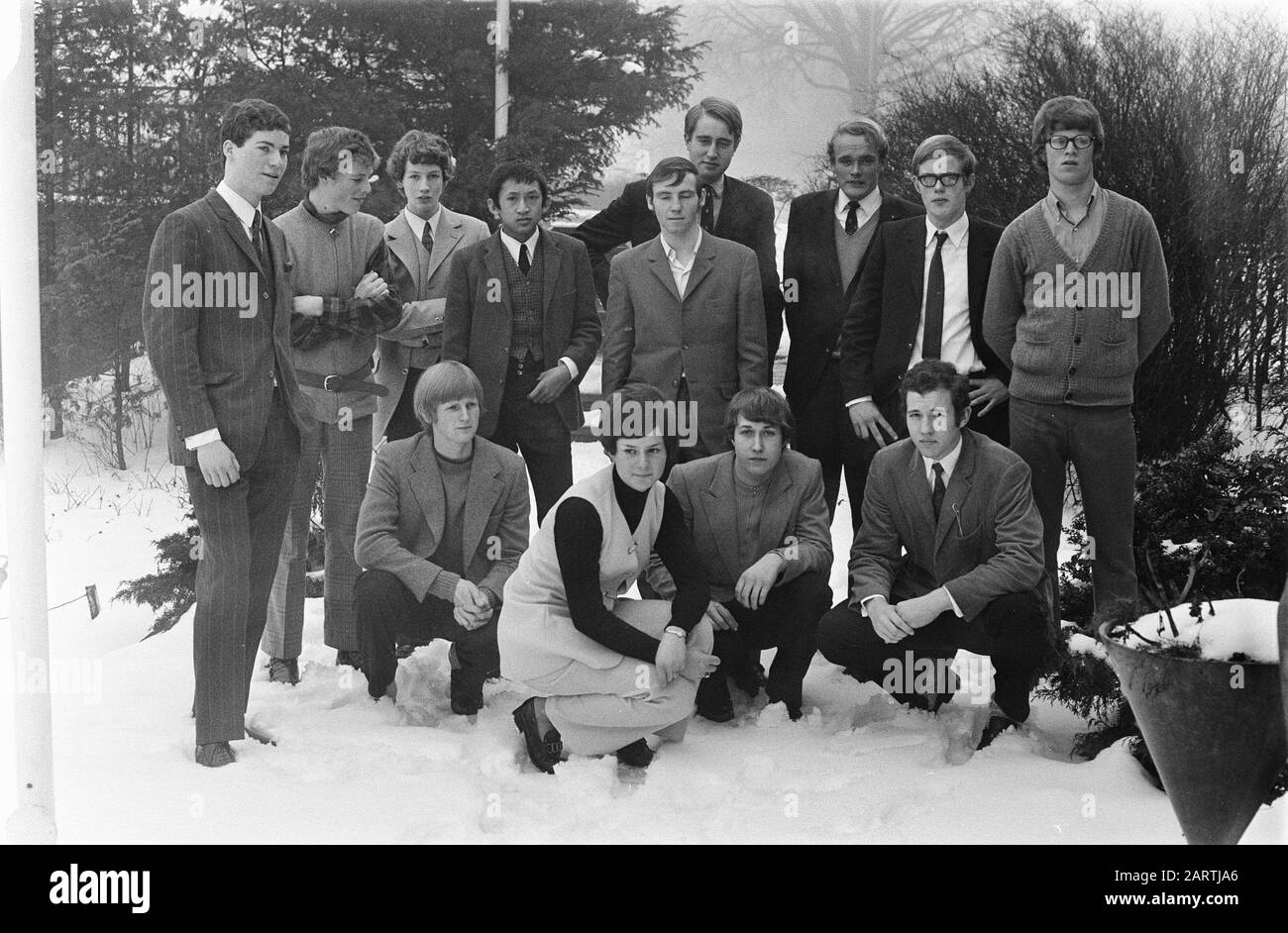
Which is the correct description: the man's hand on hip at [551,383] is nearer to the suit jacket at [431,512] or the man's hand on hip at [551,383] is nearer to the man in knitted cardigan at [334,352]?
the suit jacket at [431,512]

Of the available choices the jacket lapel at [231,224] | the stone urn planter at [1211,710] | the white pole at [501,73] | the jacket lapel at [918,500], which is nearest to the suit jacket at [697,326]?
the jacket lapel at [918,500]

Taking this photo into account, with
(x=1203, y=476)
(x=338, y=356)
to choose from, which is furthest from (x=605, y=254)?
(x=1203, y=476)

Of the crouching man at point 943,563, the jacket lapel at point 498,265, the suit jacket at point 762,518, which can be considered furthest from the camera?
the jacket lapel at point 498,265

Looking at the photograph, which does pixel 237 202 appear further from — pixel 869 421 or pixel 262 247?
pixel 869 421

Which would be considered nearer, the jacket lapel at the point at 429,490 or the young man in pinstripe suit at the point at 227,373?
the young man in pinstripe suit at the point at 227,373

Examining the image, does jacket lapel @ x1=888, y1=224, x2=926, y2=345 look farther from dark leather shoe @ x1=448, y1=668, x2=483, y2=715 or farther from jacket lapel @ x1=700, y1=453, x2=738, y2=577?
dark leather shoe @ x1=448, y1=668, x2=483, y2=715

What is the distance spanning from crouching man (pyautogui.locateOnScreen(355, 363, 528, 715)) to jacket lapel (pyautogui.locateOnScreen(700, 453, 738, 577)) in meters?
0.57

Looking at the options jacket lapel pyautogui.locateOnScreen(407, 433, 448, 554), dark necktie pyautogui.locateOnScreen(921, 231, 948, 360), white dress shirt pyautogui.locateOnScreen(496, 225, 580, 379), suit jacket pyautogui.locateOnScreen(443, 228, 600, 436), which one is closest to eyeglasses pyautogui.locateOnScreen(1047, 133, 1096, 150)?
dark necktie pyautogui.locateOnScreen(921, 231, 948, 360)

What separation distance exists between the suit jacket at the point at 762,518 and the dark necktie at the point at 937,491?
A: 0.32 meters

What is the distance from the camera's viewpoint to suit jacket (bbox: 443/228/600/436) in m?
4.38

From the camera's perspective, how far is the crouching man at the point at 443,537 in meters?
3.94

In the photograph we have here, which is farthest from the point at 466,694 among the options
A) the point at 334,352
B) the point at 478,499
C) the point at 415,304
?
the point at 415,304

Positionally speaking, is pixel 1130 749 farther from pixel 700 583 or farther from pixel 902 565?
pixel 700 583

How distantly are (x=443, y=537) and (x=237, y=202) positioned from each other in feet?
3.75
